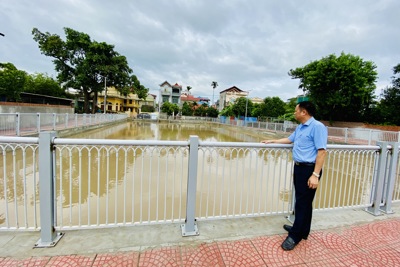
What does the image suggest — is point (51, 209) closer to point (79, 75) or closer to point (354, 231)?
point (354, 231)

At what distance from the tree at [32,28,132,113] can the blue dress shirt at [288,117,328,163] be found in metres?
26.3

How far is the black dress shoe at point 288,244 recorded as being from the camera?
2.03 meters

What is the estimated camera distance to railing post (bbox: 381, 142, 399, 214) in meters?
2.78

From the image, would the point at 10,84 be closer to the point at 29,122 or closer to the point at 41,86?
the point at 29,122

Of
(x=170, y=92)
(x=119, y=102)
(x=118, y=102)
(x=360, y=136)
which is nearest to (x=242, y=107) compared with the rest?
(x=360, y=136)

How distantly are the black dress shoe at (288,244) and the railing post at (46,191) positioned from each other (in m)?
2.16

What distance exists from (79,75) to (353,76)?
26810 millimetres

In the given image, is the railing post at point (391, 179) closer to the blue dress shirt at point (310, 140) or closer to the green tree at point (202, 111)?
the blue dress shirt at point (310, 140)

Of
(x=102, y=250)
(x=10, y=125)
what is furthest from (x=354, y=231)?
(x=10, y=125)

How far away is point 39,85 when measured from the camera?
90.5ft

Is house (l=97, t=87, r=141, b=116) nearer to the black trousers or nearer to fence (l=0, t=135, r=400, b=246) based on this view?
fence (l=0, t=135, r=400, b=246)

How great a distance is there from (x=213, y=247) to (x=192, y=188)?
0.59 meters

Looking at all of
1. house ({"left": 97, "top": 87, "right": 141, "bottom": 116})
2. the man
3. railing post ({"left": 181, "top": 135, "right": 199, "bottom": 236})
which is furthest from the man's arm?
house ({"left": 97, "top": 87, "right": 141, "bottom": 116})

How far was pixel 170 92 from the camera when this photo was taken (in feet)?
192
